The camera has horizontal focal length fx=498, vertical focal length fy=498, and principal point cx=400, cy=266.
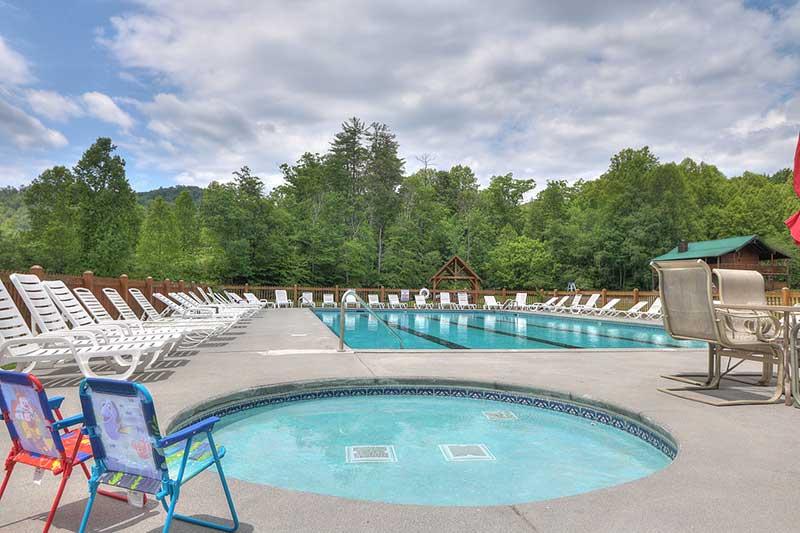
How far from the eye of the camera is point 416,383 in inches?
224

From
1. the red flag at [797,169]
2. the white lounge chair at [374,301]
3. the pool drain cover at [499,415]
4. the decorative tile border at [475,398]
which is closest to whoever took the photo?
the decorative tile border at [475,398]

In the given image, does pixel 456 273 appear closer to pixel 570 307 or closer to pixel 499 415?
pixel 570 307

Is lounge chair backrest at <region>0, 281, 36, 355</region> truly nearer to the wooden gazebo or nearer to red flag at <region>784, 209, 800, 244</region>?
red flag at <region>784, 209, 800, 244</region>

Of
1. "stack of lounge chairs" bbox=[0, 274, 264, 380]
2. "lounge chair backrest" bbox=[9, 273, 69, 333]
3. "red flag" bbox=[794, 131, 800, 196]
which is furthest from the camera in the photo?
"lounge chair backrest" bbox=[9, 273, 69, 333]

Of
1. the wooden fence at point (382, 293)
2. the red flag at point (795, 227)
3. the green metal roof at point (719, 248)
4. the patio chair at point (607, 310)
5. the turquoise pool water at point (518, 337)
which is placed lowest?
the turquoise pool water at point (518, 337)

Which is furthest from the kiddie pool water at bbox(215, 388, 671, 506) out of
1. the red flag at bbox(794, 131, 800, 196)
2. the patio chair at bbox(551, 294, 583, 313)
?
the patio chair at bbox(551, 294, 583, 313)

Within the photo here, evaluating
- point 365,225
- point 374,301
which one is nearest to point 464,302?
point 374,301

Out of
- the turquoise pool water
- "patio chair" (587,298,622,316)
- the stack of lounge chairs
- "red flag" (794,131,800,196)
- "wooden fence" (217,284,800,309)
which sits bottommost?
the turquoise pool water

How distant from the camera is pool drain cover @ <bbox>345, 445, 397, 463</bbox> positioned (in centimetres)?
371

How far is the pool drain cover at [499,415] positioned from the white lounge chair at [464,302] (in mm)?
20707

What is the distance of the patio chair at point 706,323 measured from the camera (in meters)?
4.29

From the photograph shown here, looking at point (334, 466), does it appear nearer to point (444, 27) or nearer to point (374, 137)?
point (444, 27)

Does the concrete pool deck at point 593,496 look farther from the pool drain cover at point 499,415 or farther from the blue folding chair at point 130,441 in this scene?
the pool drain cover at point 499,415

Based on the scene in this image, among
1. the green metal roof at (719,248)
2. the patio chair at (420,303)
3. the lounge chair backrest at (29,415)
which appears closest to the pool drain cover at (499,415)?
the lounge chair backrest at (29,415)
